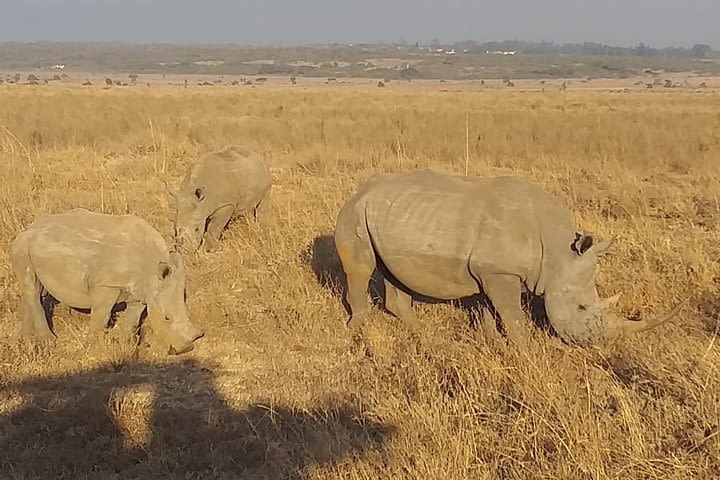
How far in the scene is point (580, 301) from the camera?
5.99m

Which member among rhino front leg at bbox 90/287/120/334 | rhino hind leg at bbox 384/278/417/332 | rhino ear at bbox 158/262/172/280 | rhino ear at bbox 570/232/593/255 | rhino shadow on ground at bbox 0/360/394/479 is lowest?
rhino shadow on ground at bbox 0/360/394/479

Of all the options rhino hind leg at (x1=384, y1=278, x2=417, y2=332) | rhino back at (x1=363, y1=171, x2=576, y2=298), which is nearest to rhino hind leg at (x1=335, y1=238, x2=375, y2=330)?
rhino back at (x1=363, y1=171, x2=576, y2=298)

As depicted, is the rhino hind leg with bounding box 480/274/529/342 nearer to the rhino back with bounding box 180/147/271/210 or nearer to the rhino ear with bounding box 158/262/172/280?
the rhino ear with bounding box 158/262/172/280

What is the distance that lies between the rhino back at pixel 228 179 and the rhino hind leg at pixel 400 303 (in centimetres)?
375

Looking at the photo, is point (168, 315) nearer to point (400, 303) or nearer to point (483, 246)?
point (400, 303)

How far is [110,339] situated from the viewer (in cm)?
648

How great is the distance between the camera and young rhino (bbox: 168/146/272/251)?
10.1m

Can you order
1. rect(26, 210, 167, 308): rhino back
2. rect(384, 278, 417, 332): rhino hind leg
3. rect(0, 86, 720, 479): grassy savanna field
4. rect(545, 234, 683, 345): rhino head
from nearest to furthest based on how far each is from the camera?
rect(0, 86, 720, 479): grassy savanna field → rect(545, 234, 683, 345): rhino head → rect(26, 210, 167, 308): rhino back → rect(384, 278, 417, 332): rhino hind leg

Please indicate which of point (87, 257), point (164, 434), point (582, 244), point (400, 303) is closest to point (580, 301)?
point (582, 244)

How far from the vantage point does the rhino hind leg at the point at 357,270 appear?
22.4ft

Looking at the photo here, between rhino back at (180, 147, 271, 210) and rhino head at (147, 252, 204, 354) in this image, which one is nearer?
rhino head at (147, 252, 204, 354)

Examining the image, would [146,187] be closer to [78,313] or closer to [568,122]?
[78,313]

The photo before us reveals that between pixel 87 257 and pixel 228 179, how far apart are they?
4172mm

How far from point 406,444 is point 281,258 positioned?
4679mm
